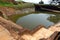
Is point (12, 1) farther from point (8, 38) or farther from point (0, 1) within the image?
point (8, 38)

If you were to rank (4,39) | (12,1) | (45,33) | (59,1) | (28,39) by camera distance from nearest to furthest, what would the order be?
1. (4,39)
2. (28,39)
3. (45,33)
4. (12,1)
5. (59,1)

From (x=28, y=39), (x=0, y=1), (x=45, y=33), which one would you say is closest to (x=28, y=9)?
(x=0, y=1)

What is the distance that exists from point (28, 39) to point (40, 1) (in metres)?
21.0

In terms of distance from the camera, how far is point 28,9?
75.3 ft

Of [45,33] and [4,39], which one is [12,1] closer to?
[45,33]

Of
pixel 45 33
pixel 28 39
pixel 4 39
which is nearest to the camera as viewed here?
pixel 4 39

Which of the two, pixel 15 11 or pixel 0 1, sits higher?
pixel 0 1

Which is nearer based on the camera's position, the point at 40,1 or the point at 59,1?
the point at 59,1

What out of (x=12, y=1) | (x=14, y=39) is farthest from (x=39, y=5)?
(x=14, y=39)

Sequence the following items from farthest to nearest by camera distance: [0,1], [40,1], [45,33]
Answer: [40,1] → [0,1] → [45,33]

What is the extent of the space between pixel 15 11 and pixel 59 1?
9131 mm

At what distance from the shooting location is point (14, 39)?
17.4 feet

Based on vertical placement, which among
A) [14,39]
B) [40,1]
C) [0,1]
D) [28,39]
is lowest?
[40,1]

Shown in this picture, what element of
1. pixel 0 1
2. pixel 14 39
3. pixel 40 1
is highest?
pixel 14 39
